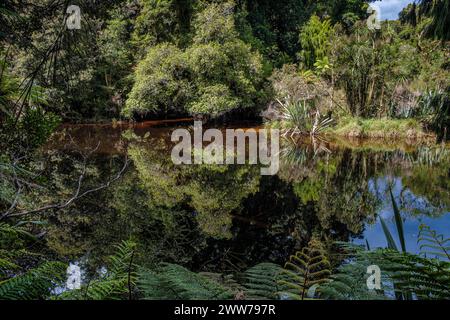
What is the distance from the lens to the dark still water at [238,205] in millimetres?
4758

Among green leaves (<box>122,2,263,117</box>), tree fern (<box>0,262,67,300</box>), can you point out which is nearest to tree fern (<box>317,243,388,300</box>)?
tree fern (<box>0,262,67,300</box>)

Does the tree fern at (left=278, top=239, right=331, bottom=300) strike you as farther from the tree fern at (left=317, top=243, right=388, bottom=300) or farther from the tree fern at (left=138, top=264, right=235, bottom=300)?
the tree fern at (left=138, top=264, right=235, bottom=300)

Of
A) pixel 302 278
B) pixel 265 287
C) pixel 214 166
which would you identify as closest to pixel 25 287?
pixel 265 287

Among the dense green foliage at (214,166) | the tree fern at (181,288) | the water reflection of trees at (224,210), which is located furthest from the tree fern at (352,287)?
the water reflection of trees at (224,210)

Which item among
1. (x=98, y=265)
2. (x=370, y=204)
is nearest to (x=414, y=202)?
(x=370, y=204)

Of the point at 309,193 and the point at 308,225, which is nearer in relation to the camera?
the point at 308,225

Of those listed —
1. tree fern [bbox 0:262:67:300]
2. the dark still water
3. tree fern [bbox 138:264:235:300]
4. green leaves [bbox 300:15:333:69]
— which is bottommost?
tree fern [bbox 0:262:67:300]

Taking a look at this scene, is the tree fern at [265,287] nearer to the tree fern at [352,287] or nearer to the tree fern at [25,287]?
the tree fern at [352,287]

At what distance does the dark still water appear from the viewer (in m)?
4.76

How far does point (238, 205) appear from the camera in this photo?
677 cm

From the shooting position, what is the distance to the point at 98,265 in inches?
160
